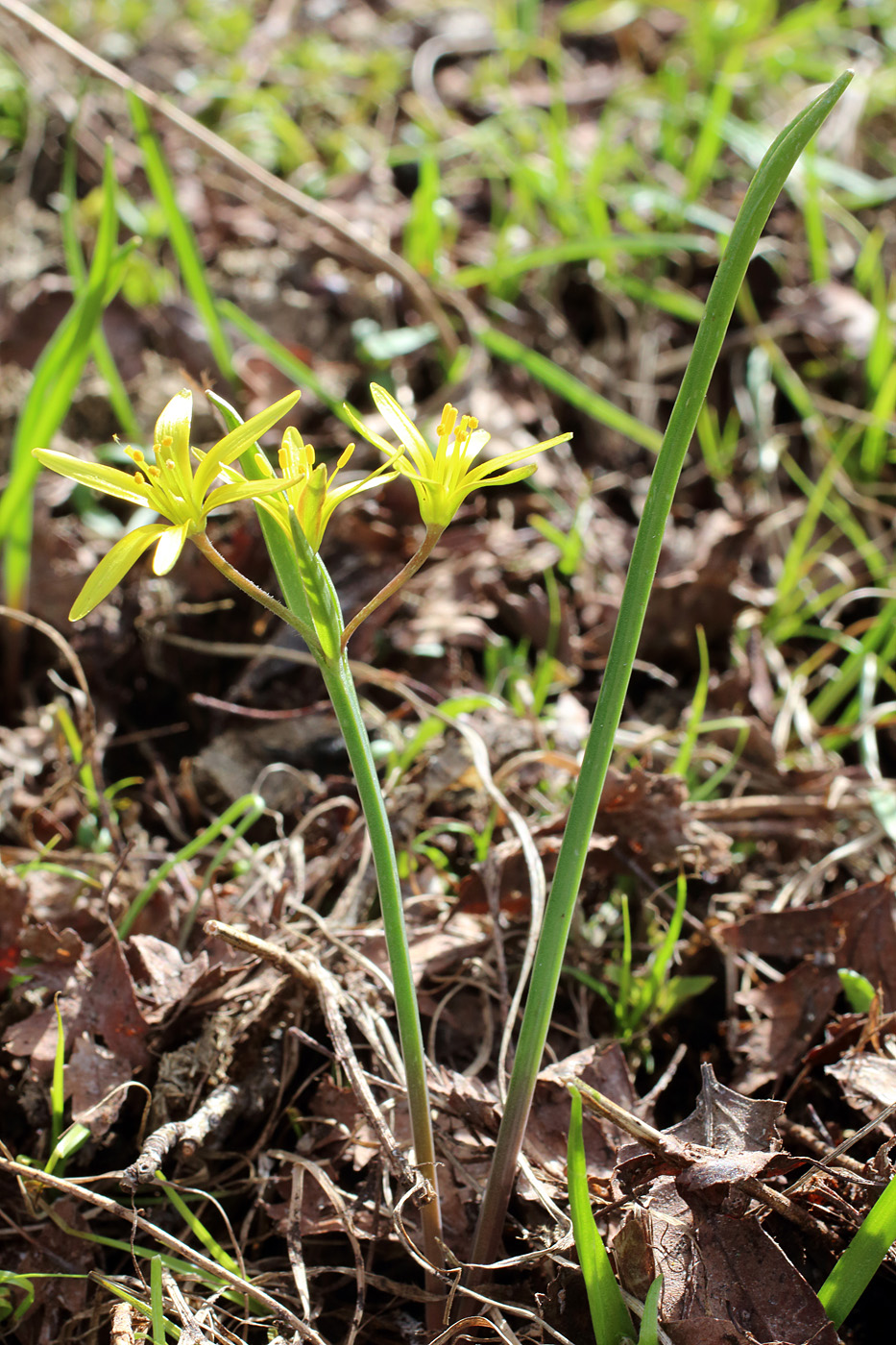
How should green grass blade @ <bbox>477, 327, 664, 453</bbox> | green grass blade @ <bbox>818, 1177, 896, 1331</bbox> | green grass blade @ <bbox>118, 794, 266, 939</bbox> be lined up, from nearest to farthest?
green grass blade @ <bbox>818, 1177, 896, 1331</bbox> → green grass blade @ <bbox>118, 794, 266, 939</bbox> → green grass blade @ <bbox>477, 327, 664, 453</bbox>

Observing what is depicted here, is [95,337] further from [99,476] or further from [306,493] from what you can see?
[306,493]

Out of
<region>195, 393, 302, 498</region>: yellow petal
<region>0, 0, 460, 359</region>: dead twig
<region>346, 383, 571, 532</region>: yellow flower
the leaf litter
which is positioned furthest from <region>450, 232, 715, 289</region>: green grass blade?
<region>195, 393, 302, 498</region>: yellow petal

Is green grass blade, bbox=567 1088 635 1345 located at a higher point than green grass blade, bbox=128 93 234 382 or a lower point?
lower

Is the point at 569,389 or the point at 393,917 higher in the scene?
the point at 569,389

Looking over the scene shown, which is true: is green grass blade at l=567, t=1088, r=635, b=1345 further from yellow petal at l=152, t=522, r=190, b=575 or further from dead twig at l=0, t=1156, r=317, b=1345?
yellow petal at l=152, t=522, r=190, b=575

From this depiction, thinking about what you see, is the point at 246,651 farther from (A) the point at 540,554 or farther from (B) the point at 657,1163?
(B) the point at 657,1163

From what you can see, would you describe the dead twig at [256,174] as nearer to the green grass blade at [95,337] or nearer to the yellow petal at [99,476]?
the green grass blade at [95,337]

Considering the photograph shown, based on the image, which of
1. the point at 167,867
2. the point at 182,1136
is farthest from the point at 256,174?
the point at 182,1136
